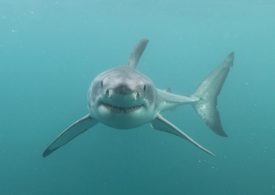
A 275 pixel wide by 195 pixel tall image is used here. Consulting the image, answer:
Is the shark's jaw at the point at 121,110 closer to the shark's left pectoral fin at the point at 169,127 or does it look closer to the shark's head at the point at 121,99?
the shark's head at the point at 121,99

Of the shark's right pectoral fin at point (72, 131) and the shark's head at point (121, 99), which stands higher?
the shark's head at point (121, 99)

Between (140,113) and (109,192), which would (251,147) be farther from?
(140,113)

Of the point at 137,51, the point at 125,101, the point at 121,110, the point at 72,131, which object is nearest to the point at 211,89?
the point at 137,51

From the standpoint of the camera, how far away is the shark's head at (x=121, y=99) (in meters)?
5.45

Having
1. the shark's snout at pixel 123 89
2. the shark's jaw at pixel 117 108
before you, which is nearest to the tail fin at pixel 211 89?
the shark's jaw at pixel 117 108

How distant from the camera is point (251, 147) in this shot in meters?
23.1

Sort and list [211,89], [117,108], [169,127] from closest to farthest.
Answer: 1. [117,108]
2. [169,127]
3. [211,89]

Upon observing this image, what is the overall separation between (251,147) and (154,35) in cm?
4547

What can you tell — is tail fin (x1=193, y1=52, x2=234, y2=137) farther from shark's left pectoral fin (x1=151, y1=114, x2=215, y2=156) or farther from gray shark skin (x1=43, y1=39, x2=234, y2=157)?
shark's left pectoral fin (x1=151, y1=114, x2=215, y2=156)

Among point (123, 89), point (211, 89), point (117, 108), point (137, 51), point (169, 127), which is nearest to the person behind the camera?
point (123, 89)

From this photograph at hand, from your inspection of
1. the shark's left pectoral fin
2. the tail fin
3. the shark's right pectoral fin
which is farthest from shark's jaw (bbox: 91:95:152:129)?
the tail fin

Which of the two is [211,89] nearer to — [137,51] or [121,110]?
[137,51]

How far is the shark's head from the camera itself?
5.45 metres

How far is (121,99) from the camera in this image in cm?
546
